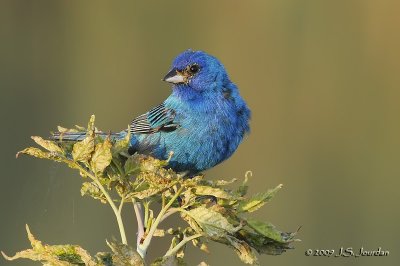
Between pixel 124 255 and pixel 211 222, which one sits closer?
pixel 124 255

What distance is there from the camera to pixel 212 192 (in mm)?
1771

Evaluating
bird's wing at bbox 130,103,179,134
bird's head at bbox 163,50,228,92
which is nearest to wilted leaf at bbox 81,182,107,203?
bird's wing at bbox 130,103,179,134

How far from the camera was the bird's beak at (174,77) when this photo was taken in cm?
364

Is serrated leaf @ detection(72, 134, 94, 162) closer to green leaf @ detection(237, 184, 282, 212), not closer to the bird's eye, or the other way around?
green leaf @ detection(237, 184, 282, 212)

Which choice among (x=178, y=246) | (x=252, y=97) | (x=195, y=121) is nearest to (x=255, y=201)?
(x=178, y=246)

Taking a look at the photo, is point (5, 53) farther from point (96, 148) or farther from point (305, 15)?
point (96, 148)

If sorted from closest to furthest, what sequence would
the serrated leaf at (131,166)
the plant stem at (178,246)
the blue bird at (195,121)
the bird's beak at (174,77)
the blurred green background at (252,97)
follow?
the plant stem at (178,246) → the serrated leaf at (131,166) → the blue bird at (195,121) → the bird's beak at (174,77) → the blurred green background at (252,97)

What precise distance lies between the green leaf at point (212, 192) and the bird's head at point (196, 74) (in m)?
1.86

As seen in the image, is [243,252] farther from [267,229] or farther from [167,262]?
[167,262]

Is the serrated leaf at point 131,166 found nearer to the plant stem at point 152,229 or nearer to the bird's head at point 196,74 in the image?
the plant stem at point 152,229

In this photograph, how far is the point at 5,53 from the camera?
9.32 metres

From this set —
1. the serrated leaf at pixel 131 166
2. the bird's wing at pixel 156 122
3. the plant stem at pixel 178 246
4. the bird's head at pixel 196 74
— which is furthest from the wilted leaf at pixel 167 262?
the bird's head at pixel 196 74

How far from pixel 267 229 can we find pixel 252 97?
6955 mm

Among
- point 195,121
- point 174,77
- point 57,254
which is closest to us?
point 57,254
